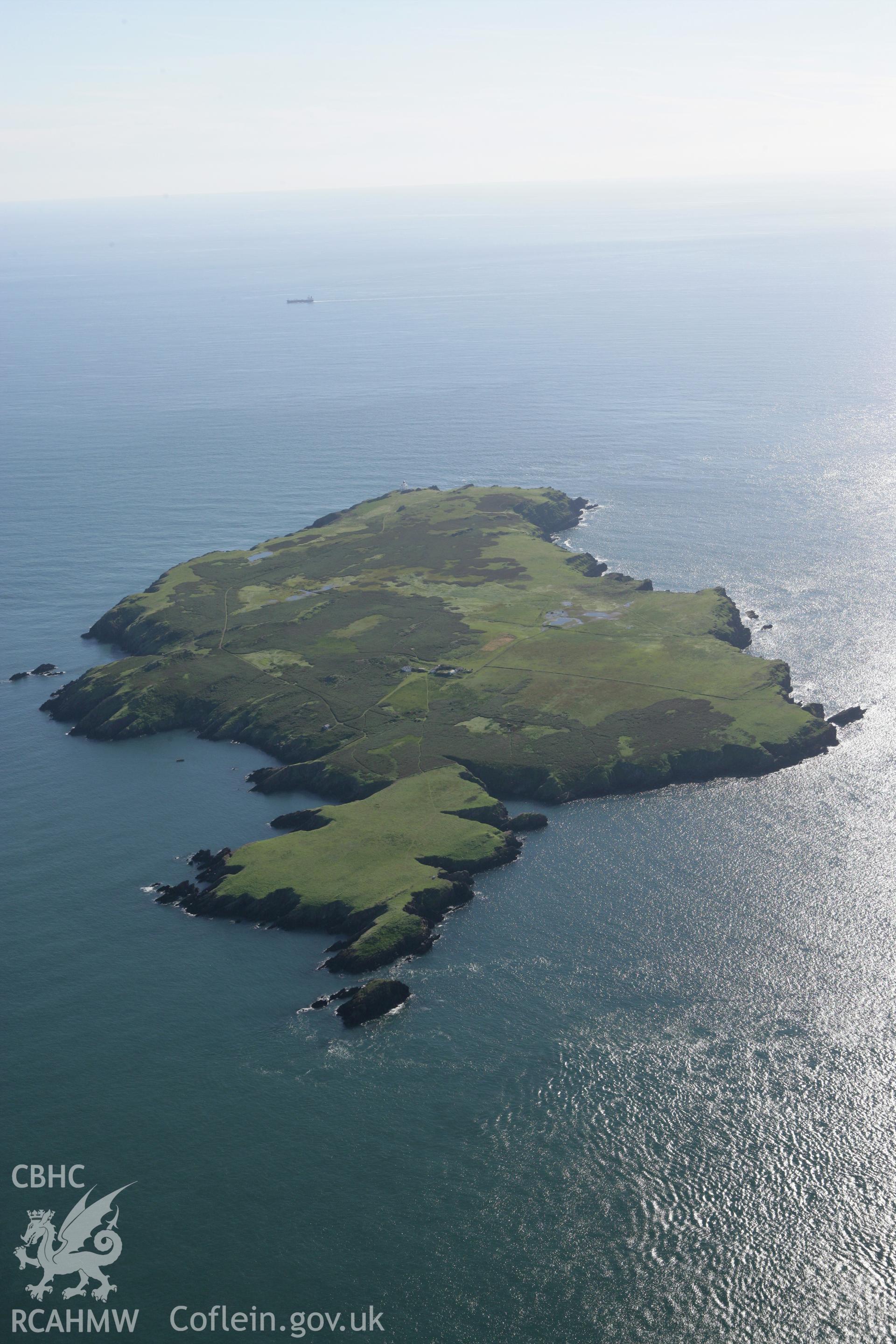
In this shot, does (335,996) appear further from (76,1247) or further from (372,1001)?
(76,1247)

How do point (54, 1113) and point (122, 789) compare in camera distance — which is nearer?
point (54, 1113)

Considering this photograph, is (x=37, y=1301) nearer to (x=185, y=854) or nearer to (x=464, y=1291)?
(x=464, y=1291)

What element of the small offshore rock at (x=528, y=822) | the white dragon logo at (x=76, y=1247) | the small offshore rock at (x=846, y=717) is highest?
the small offshore rock at (x=846, y=717)

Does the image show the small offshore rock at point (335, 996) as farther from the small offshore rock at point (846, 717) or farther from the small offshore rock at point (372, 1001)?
the small offshore rock at point (846, 717)

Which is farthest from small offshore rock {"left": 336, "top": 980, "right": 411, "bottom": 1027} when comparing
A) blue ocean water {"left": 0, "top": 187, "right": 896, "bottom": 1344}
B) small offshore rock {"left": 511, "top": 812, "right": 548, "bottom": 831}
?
small offshore rock {"left": 511, "top": 812, "right": 548, "bottom": 831}

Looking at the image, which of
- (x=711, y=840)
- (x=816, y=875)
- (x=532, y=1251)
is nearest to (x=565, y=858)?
(x=711, y=840)

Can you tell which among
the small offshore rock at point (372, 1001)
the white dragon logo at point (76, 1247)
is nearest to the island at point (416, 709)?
the small offshore rock at point (372, 1001)
